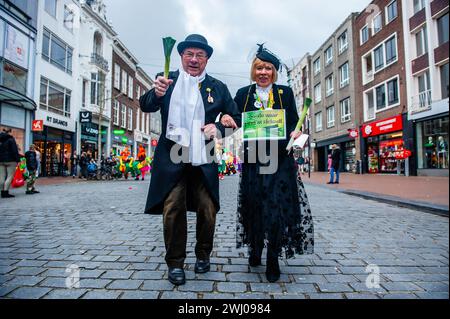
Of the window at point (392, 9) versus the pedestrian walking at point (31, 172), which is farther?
the pedestrian walking at point (31, 172)

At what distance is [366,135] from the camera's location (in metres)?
24.6

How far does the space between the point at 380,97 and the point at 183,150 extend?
2474cm

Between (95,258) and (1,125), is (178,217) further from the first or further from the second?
(1,125)

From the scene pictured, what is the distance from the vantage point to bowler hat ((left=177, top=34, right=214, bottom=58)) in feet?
7.52

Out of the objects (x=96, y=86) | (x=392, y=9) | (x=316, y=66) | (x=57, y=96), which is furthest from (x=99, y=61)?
(x=392, y=9)

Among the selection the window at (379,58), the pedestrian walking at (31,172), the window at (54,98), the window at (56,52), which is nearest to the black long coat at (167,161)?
the pedestrian walking at (31,172)

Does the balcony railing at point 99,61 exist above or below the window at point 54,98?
above

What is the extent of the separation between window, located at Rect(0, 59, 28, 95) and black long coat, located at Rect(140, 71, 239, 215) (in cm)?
1649

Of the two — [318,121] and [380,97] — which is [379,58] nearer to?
[380,97]

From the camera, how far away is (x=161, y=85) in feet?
6.85

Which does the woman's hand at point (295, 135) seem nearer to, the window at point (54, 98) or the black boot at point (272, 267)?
the black boot at point (272, 267)

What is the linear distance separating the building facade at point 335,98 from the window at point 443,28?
26.3 metres

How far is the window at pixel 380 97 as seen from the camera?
22.7 meters
